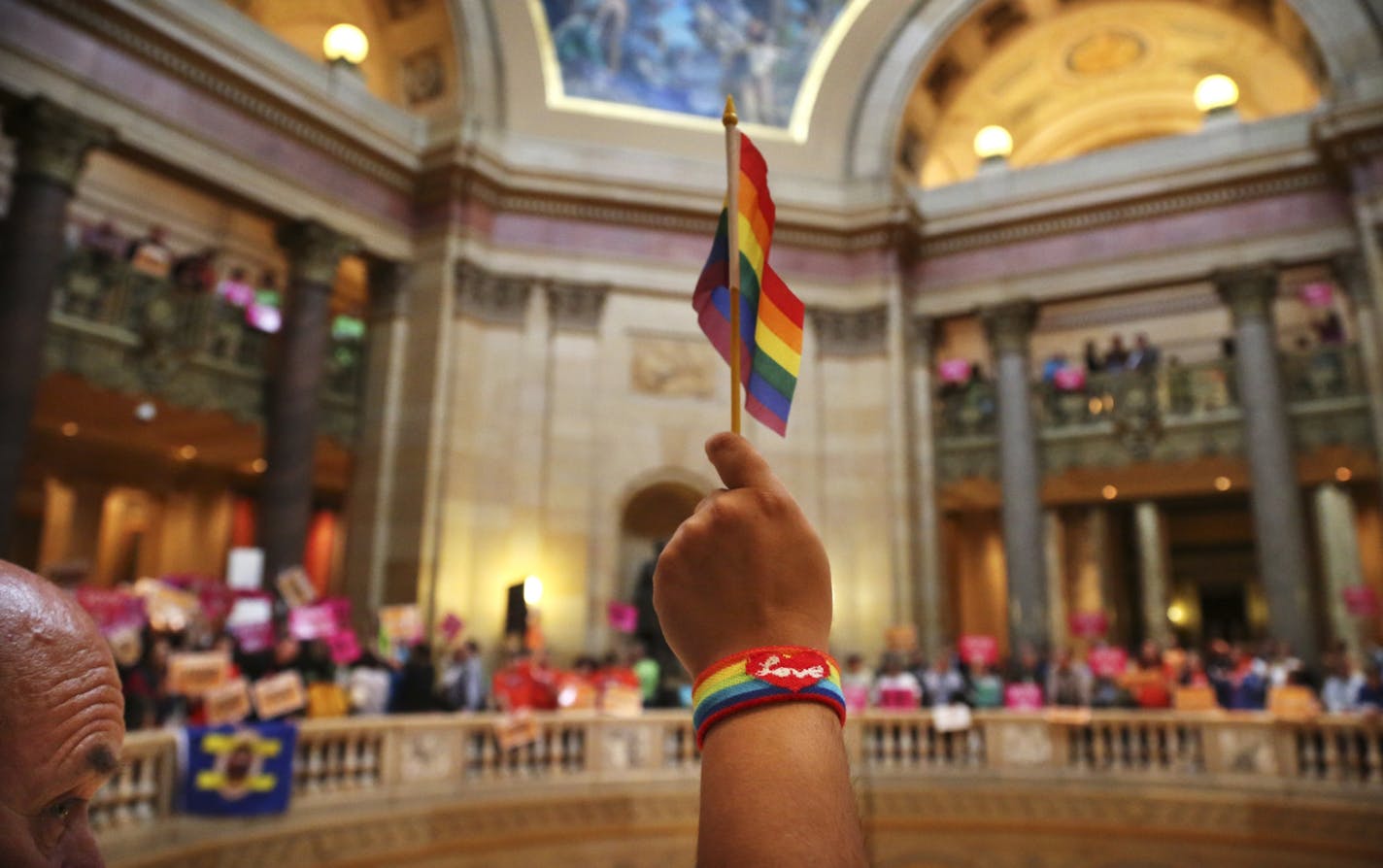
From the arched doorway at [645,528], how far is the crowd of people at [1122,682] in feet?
15.1

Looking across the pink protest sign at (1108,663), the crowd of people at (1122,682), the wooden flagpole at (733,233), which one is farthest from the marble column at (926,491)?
the wooden flagpole at (733,233)

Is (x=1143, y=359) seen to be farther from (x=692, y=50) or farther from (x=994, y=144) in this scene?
(x=692, y=50)

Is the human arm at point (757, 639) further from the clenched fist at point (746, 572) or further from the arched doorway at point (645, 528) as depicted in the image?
the arched doorway at point (645, 528)

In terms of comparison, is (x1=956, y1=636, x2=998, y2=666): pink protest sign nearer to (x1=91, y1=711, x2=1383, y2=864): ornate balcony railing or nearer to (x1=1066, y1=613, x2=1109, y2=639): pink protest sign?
(x1=91, y1=711, x2=1383, y2=864): ornate balcony railing

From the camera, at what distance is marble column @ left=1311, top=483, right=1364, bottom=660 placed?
21203 mm

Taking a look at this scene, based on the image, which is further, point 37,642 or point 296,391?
point 296,391

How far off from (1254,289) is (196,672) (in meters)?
17.6

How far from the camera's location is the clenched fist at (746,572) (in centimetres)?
138

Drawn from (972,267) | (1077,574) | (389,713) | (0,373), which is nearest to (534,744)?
(389,713)

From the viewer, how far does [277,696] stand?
9031 mm

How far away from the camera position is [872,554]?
18.8 metres

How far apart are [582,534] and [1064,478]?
10.7 m

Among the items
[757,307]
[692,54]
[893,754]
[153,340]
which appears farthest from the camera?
[692,54]

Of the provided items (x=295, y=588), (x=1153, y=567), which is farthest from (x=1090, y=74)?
(x=295, y=588)
